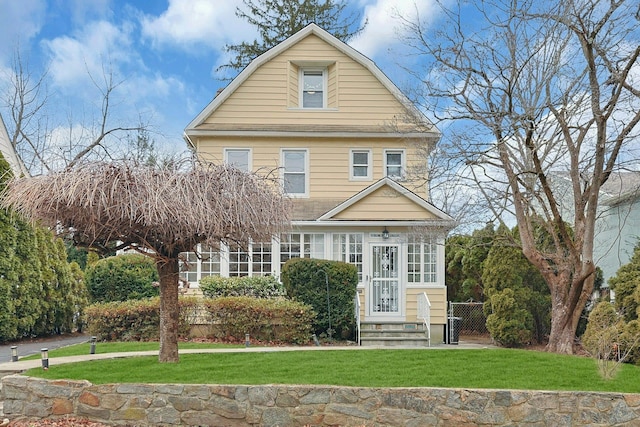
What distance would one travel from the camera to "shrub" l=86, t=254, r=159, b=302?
635 inches

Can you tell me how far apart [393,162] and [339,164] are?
1547 mm

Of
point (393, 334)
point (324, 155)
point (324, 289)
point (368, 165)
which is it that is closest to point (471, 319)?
point (393, 334)

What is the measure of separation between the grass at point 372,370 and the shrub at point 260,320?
3060 millimetres

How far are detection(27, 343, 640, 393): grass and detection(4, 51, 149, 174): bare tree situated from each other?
18.8 metres

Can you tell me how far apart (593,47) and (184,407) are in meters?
8.80

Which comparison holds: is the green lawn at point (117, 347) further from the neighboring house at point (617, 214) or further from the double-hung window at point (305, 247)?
the neighboring house at point (617, 214)

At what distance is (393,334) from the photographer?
594 inches

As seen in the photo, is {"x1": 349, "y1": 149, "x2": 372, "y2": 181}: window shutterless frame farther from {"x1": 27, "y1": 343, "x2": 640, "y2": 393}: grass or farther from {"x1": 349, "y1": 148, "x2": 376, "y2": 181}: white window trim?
{"x1": 27, "y1": 343, "x2": 640, "y2": 393}: grass

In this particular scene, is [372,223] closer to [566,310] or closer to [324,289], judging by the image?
[324,289]

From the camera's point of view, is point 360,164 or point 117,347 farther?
point 360,164

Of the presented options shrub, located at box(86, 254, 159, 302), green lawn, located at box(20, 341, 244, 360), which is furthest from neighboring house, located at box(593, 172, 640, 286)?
shrub, located at box(86, 254, 159, 302)

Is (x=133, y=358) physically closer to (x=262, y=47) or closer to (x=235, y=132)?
(x=235, y=132)

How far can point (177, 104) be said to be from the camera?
71.8 ft

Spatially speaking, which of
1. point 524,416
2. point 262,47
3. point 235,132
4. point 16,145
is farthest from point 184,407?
point 262,47
